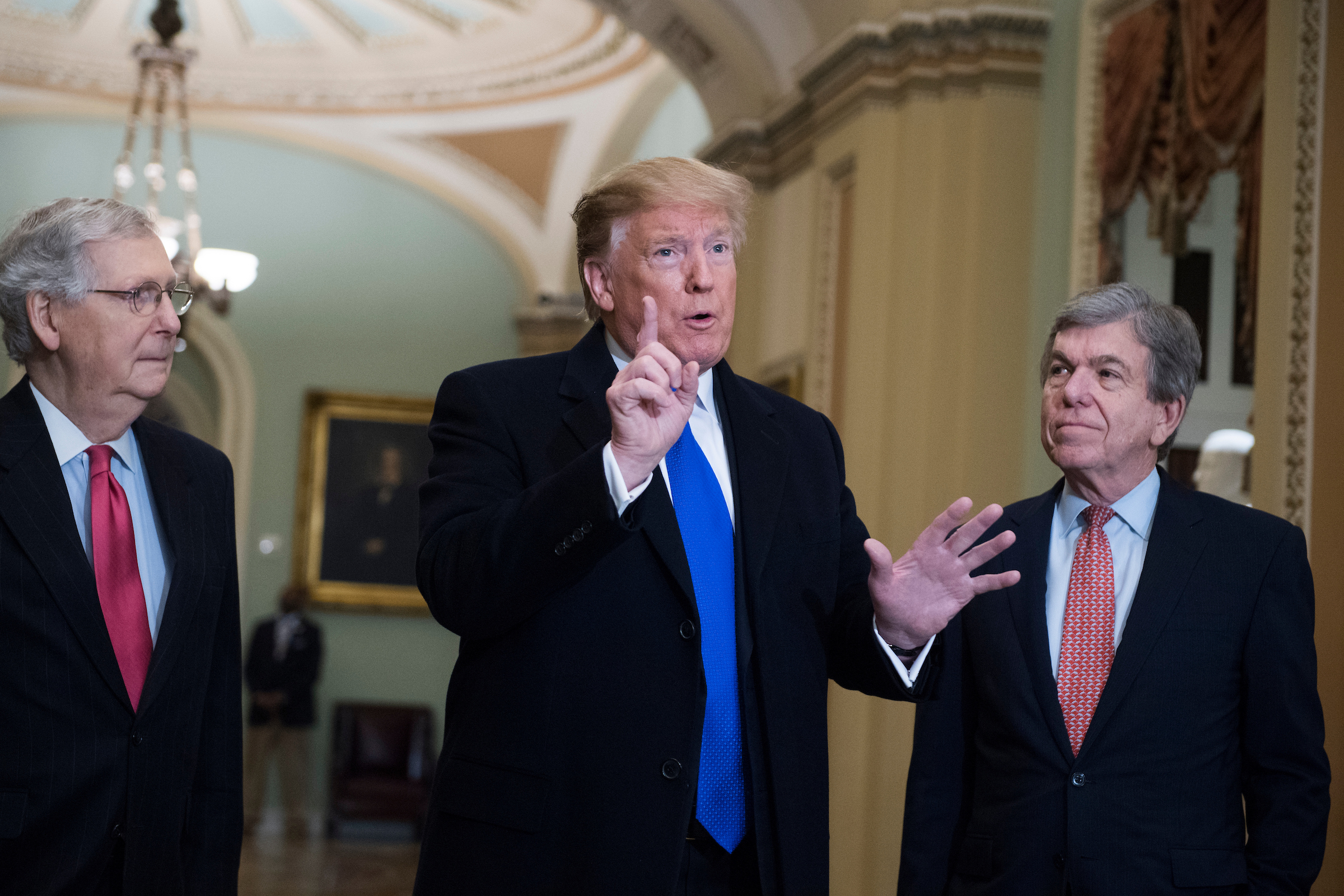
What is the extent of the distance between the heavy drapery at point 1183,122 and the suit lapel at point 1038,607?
2.15 meters

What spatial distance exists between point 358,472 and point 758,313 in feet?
17.9

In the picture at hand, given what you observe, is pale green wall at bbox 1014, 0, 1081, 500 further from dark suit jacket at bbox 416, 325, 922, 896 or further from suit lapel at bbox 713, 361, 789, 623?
dark suit jacket at bbox 416, 325, 922, 896

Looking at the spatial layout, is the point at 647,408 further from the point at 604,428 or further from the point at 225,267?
the point at 225,267

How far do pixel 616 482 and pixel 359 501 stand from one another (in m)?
10.2

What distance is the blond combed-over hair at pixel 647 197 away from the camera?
82.8 inches

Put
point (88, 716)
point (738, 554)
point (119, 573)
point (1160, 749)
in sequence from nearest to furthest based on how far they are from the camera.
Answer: point (738, 554) → point (88, 716) → point (119, 573) → point (1160, 749)

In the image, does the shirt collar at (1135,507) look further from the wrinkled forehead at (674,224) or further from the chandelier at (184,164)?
the chandelier at (184,164)

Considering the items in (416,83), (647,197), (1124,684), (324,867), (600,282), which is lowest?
(324,867)

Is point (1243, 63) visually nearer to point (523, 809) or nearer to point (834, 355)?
point (834, 355)

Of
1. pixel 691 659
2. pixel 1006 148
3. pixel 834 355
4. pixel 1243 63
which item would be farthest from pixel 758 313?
pixel 691 659

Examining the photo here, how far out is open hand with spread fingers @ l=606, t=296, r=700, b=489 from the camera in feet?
5.81

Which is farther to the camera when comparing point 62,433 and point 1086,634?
point 1086,634

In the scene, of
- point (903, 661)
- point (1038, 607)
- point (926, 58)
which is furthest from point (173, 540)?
point (926, 58)

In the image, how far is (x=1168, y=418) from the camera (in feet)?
8.63
